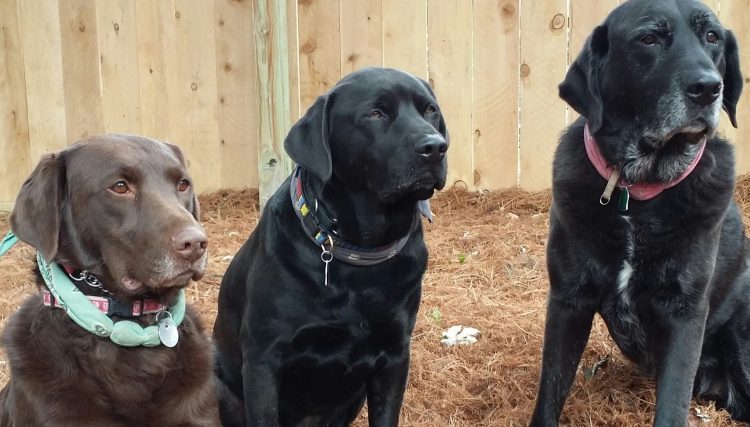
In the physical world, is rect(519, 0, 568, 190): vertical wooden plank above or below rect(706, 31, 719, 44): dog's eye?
below

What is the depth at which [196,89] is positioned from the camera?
695cm

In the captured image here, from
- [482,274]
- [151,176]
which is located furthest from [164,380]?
[482,274]

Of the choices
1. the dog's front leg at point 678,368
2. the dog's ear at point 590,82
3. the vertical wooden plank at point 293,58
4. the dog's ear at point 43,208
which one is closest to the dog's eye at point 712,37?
the dog's ear at point 590,82

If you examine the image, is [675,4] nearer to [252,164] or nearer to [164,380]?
[164,380]

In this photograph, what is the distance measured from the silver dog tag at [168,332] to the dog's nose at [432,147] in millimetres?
1007

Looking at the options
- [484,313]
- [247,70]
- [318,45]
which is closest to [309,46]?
[318,45]

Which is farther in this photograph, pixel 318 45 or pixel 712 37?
pixel 318 45

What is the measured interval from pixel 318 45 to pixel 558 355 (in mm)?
4099

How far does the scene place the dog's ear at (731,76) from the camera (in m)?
3.30

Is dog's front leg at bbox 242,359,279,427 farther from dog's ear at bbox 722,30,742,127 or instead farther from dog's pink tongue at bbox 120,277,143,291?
dog's ear at bbox 722,30,742,127

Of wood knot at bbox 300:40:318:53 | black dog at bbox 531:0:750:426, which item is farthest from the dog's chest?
wood knot at bbox 300:40:318:53

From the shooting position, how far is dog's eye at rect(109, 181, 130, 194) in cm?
259

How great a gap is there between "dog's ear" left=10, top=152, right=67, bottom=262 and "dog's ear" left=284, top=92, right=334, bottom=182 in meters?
0.81

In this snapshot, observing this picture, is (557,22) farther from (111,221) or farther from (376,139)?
(111,221)
